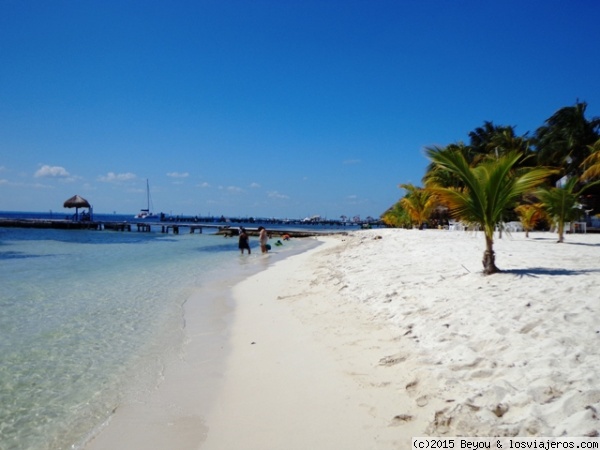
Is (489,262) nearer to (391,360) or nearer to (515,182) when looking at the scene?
(515,182)

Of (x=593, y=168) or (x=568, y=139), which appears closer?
(x=593, y=168)

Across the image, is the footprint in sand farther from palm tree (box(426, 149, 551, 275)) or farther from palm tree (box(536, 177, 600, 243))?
palm tree (box(536, 177, 600, 243))

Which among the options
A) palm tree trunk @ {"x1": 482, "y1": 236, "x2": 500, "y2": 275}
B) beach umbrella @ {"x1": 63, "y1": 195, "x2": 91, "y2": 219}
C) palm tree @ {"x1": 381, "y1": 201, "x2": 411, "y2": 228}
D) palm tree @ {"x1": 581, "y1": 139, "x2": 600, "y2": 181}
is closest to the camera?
palm tree trunk @ {"x1": 482, "y1": 236, "x2": 500, "y2": 275}

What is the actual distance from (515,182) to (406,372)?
458 cm

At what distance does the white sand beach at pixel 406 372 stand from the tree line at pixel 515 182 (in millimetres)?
1305

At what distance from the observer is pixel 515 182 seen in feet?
22.3

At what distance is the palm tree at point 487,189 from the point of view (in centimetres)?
664

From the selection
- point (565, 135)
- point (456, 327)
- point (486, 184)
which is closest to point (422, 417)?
point (456, 327)

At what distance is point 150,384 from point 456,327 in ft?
12.1

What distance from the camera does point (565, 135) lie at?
30781mm

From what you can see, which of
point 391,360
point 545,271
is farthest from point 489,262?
point 391,360

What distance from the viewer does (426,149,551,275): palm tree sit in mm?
6645

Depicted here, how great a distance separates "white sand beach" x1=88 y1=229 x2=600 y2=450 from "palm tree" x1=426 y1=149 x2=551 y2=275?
0.99m

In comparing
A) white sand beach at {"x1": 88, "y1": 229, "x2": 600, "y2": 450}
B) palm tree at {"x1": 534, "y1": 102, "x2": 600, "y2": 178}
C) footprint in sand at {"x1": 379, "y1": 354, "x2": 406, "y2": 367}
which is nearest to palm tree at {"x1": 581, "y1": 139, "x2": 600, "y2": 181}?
palm tree at {"x1": 534, "y1": 102, "x2": 600, "y2": 178}
